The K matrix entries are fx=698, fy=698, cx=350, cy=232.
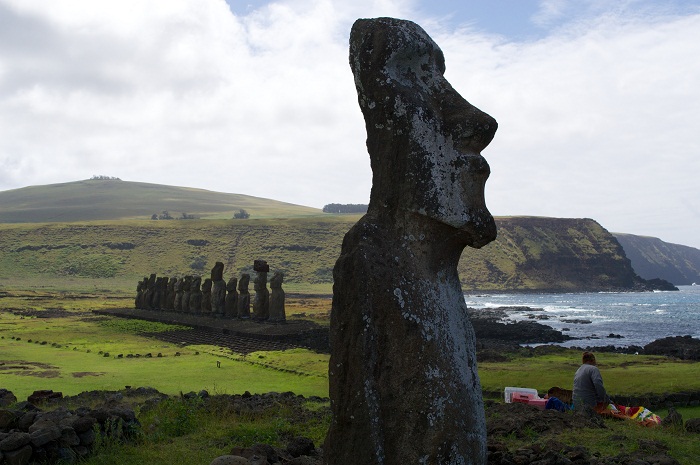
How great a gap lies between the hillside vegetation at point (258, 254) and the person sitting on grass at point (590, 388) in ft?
259

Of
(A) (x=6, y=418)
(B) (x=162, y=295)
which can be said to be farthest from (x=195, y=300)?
(A) (x=6, y=418)

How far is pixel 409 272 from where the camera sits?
15.4 feet

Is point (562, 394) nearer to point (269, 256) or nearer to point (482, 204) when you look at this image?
point (482, 204)

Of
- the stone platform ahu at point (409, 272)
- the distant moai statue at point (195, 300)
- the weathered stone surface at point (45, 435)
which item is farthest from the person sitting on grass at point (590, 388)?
the distant moai statue at point (195, 300)

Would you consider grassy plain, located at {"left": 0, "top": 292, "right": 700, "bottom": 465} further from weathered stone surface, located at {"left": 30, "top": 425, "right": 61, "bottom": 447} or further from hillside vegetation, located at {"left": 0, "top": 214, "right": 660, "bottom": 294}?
hillside vegetation, located at {"left": 0, "top": 214, "right": 660, "bottom": 294}

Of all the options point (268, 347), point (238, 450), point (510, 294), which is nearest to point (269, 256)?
point (510, 294)

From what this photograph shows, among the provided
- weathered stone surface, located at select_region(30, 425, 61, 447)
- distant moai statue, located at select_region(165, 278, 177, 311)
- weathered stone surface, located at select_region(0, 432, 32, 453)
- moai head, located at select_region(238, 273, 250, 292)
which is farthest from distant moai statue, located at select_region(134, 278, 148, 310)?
weathered stone surface, located at select_region(0, 432, 32, 453)

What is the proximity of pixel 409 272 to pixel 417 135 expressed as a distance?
96 centimetres

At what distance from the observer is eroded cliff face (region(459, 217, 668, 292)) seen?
12506 cm

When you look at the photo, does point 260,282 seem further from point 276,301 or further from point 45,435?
point 45,435

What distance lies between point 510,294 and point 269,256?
41.0 meters

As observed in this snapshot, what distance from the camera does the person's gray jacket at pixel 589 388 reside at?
10227 mm

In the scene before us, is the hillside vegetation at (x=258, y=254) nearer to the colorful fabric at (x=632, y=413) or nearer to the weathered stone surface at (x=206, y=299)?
the weathered stone surface at (x=206, y=299)

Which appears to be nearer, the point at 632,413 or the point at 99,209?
the point at 632,413
